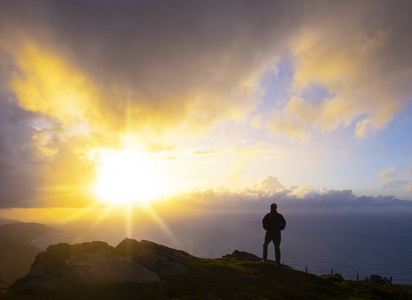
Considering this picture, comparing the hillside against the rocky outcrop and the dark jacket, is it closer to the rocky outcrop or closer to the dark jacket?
the rocky outcrop

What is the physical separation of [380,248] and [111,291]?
235 meters

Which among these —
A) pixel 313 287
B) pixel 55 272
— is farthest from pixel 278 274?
pixel 55 272

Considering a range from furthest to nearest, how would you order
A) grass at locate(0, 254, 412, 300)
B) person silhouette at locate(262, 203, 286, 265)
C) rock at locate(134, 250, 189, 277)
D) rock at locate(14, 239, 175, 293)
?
person silhouette at locate(262, 203, 286, 265) < rock at locate(134, 250, 189, 277) < rock at locate(14, 239, 175, 293) < grass at locate(0, 254, 412, 300)

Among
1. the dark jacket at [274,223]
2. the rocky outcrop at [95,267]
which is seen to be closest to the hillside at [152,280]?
the rocky outcrop at [95,267]

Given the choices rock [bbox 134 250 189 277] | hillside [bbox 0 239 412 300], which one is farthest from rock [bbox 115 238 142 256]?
rock [bbox 134 250 189 277]

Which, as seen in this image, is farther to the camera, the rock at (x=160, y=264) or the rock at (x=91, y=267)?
the rock at (x=160, y=264)

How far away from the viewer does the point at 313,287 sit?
806 inches

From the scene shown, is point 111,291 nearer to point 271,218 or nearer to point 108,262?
point 108,262

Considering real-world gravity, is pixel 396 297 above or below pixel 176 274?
below

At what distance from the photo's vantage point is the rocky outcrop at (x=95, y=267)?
16.1 m

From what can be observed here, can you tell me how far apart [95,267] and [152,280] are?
13.8ft

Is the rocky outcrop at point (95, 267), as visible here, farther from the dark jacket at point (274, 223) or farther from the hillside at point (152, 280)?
the dark jacket at point (274, 223)

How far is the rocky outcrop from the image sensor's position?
1608 centimetres

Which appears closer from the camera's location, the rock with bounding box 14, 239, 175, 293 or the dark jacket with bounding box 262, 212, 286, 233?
the rock with bounding box 14, 239, 175, 293
